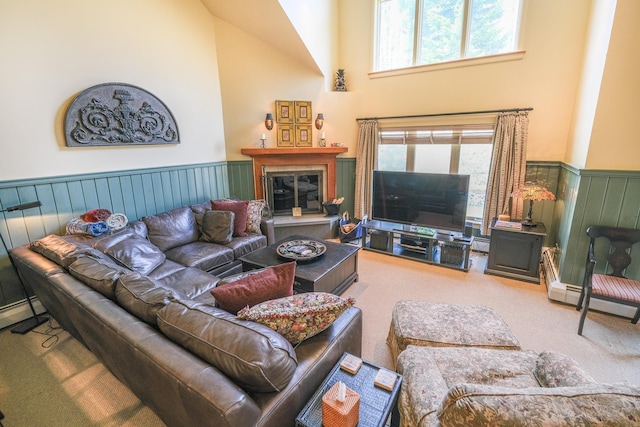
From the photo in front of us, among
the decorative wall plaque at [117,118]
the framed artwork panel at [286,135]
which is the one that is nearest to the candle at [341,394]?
the decorative wall plaque at [117,118]

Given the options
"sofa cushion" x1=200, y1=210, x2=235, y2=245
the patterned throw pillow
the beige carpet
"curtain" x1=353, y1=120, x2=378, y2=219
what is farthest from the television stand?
A: the patterned throw pillow

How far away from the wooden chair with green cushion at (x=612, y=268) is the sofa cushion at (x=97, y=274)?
3472 millimetres

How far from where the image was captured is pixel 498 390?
87 centimetres

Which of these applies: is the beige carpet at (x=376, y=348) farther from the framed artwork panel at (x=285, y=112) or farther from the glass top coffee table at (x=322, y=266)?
the framed artwork panel at (x=285, y=112)

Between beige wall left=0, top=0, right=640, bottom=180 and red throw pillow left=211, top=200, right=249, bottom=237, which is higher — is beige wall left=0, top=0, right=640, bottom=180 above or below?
above

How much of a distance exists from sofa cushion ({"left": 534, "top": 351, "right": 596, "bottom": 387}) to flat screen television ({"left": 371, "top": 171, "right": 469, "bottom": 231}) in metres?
2.40

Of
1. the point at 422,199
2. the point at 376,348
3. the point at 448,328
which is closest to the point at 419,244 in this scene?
the point at 422,199

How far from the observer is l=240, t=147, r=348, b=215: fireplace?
470 centimetres

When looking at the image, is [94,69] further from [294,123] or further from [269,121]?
[294,123]

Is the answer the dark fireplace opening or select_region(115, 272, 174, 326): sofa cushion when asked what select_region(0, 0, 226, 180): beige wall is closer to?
the dark fireplace opening

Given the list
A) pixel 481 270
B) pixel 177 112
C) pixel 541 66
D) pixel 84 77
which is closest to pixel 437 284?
pixel 481 270

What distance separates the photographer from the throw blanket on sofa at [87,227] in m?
2.79

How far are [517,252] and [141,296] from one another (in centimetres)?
380

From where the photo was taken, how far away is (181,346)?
51.0 inches
